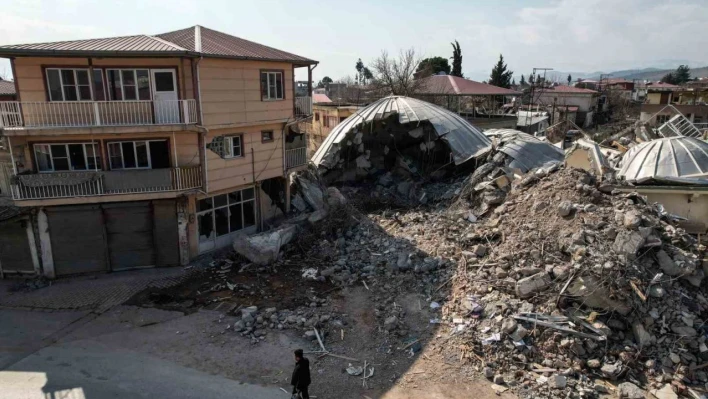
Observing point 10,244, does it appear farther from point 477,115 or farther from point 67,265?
point 477,115

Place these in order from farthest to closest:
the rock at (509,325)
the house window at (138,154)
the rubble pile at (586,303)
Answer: the house window at (138,154) < the rock at (509,325) < the rubble pile at (586,303)

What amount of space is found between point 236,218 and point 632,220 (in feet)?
55.7

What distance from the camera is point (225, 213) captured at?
21484mm

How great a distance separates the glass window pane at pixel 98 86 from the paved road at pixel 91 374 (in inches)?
356

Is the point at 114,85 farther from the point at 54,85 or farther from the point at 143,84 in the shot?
A: the point at 54,85

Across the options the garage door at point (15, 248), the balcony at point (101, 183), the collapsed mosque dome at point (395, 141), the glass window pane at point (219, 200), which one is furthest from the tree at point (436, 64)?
the garage door at point (15, 248)

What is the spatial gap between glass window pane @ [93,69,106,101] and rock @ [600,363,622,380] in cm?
1982

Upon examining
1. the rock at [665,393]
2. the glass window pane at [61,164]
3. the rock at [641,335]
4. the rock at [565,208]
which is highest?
the glass window pane at [61,164]

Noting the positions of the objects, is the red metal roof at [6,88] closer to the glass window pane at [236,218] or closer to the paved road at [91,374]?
the glass window pane at [236,218]

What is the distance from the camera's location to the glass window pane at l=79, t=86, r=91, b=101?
17.5 m

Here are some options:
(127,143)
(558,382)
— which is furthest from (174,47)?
(558,382)

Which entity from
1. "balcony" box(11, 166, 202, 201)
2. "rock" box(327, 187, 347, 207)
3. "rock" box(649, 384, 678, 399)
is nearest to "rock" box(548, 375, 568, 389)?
"rock" box(649, 384, 678, 399)

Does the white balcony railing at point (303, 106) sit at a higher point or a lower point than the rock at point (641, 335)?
higher

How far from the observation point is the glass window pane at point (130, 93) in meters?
17.8
